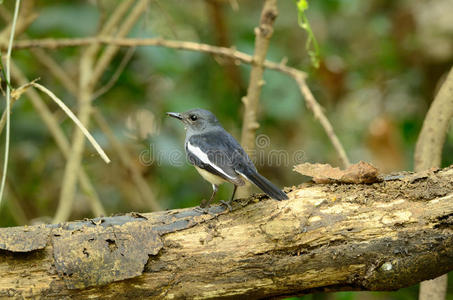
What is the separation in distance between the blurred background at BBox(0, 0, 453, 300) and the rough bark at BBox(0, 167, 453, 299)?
2.07 metres

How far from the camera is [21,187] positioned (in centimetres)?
555

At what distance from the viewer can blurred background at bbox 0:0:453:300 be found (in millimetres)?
5016

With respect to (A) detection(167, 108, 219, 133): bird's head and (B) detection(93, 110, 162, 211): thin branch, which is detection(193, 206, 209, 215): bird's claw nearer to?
(A) detection(167, 108, 219, 133): bird's head

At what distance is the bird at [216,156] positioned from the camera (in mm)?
3152

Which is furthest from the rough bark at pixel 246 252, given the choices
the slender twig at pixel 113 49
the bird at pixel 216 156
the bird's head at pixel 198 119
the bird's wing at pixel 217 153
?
the slender twig at pixel 113 49

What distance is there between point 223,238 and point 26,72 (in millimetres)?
3961

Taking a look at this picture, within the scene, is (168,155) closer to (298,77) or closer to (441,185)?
(298,77)

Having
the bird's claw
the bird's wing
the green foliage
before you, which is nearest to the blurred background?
the bird's wing

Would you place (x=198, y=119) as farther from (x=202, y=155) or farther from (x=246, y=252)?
(x=246, y=252)

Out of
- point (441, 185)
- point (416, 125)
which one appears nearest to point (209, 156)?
point (441, 185)

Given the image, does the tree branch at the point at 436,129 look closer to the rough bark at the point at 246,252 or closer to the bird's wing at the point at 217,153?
the rough bark at the point at 246,252

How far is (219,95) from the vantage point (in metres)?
5.32

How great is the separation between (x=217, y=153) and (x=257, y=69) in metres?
0.73

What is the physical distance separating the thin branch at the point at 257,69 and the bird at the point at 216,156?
169mm
